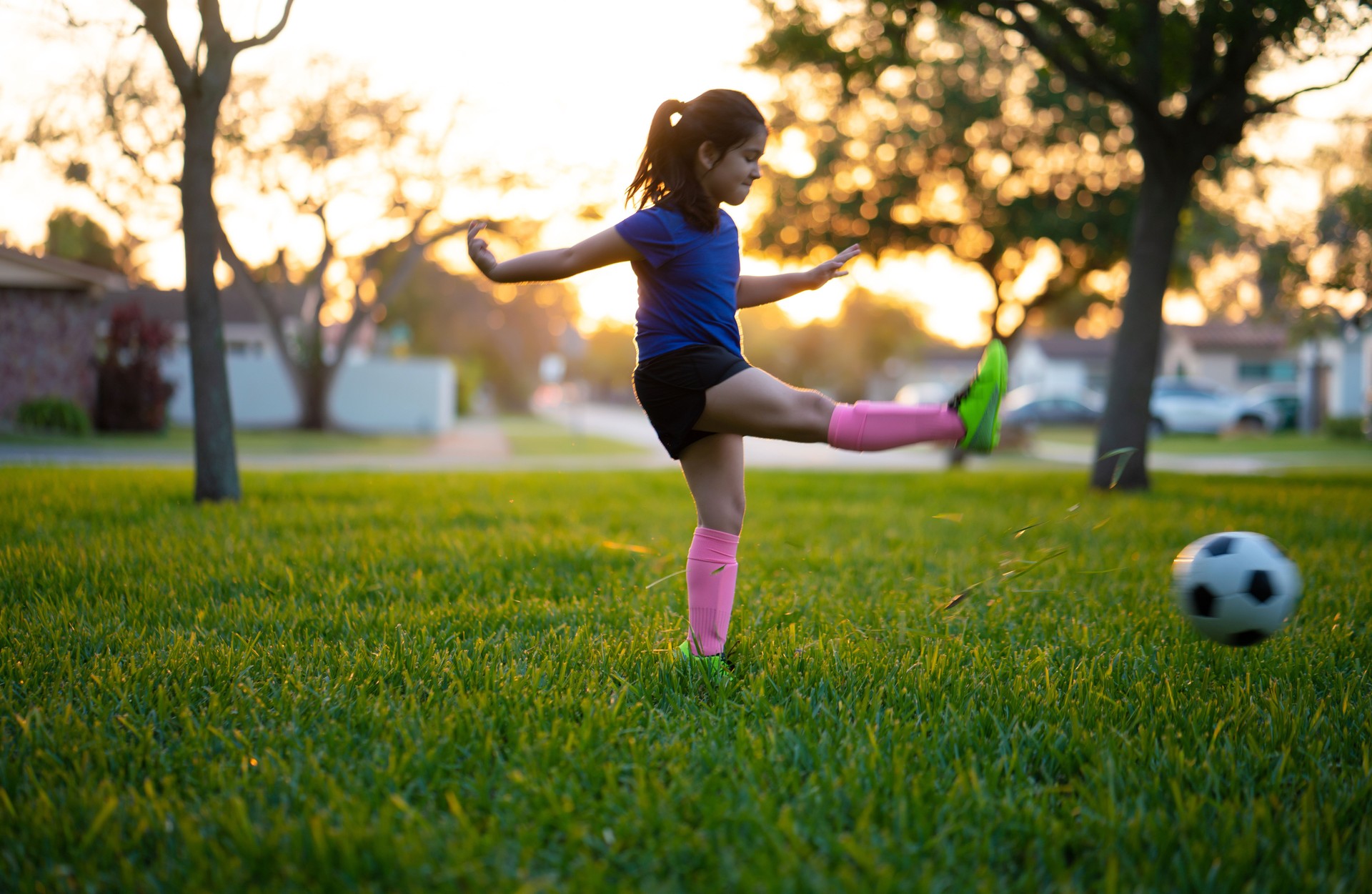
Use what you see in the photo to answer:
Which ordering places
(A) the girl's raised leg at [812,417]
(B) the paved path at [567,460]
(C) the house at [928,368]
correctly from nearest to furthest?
(A) the girl's raised leg at [812,417]
(B) the paved path at [567,460]
(C) the house at [928,368]

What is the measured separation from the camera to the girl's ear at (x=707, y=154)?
2.87 meters

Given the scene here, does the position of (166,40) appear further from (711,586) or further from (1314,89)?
(1314,89)

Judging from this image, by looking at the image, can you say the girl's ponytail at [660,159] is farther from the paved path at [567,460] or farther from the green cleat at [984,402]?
the paved path at [567,460]

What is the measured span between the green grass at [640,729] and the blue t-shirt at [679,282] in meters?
1.08

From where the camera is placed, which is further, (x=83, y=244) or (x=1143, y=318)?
(x=83, y=244)

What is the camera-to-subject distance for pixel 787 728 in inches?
102

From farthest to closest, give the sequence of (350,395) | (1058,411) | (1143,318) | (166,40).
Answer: (1058,411)
(350,395)
(1143,318)
(166,40)

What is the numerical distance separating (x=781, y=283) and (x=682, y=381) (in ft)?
2.47

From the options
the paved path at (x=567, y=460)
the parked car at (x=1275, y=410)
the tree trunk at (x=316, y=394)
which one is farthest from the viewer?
the parked car at (x=1275, y=410)

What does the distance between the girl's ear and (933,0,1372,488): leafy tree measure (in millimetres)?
7422

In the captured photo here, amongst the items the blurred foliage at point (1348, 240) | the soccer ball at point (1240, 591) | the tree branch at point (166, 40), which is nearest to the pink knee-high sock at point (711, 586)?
the soccer ball at point (1240, 591)

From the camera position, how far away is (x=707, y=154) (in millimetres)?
2871

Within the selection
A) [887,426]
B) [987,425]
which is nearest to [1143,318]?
[987,425]

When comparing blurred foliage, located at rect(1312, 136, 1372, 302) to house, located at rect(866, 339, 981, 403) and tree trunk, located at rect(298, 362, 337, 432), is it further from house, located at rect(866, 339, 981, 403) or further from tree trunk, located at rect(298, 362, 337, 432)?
house, located at rect(866, 339, 981, 403)
